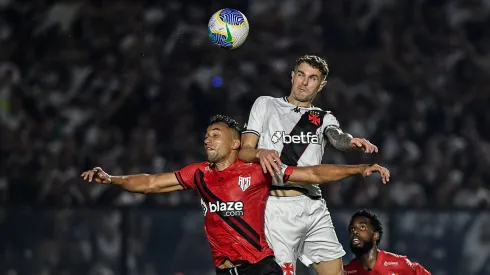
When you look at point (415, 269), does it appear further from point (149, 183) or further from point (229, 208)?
point (149, 183)

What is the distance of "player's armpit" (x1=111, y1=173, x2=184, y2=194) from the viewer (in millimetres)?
7051

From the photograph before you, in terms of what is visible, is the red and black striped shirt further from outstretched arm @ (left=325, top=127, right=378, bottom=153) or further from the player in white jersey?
outstretched arm @ (left=325, top=127, right=378, bottom=153)

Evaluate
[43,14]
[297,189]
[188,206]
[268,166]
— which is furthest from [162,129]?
[268,166]

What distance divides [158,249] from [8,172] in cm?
206

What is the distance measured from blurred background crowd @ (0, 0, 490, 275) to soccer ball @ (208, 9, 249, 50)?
3.22 metres

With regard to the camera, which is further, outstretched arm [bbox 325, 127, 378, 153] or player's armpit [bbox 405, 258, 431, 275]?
player's armpit [bbox 405, 258, 431, 275]

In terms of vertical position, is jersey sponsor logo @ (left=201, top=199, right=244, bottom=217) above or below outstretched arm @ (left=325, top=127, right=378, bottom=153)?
below

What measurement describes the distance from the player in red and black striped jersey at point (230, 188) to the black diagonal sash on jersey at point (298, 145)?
261mm

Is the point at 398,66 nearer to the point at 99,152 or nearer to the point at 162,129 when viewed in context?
the point at 162,129

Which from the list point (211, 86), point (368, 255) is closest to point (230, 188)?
point (368, 255)

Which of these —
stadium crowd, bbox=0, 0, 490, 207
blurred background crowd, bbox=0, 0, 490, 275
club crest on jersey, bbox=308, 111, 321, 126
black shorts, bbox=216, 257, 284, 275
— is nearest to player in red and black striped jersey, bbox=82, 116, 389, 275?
black shorts, bbox=216, 257, 284, 275

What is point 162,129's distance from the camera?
39.0 feet

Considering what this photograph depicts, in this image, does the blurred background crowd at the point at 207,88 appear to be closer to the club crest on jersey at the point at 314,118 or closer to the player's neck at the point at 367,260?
the player's neck at the point at 367,260

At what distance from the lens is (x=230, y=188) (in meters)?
6.98
